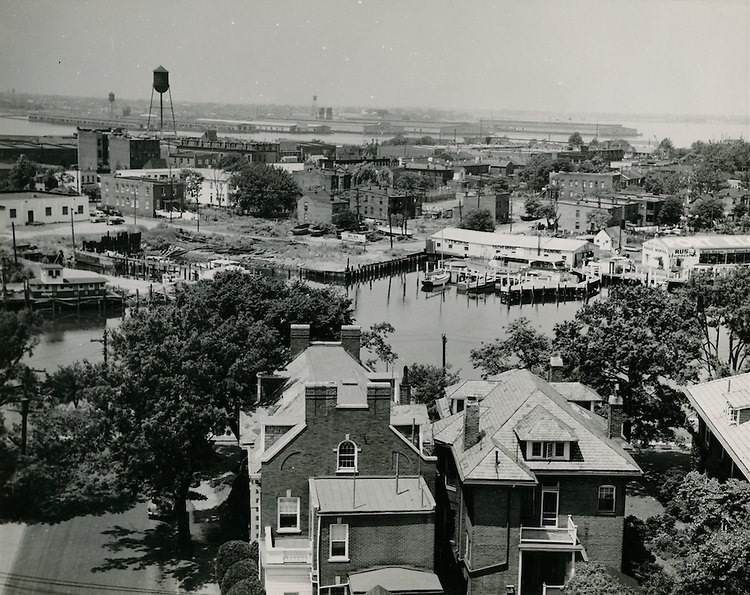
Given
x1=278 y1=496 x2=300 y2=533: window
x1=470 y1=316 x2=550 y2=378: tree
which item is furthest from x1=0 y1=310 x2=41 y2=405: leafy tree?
x1=470 y1=316 x2=550 y2=378: tree

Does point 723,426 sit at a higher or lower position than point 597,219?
higher

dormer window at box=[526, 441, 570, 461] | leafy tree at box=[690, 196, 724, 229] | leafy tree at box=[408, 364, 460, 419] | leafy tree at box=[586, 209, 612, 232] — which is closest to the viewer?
dormer window at box=[526, 441, 570, 461]

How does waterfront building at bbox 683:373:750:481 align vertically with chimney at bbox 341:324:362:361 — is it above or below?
below

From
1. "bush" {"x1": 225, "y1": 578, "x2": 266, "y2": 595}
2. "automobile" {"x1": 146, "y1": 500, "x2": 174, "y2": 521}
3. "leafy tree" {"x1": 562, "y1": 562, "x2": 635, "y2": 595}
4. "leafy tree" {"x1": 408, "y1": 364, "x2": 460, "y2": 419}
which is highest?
"leafy tree" {"x1": 408, "y1": 364, "x2": 460, "y2": 419}

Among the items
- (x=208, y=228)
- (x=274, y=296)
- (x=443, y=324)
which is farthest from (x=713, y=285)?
(x=208, y=228)

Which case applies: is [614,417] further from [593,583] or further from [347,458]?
[347,458]

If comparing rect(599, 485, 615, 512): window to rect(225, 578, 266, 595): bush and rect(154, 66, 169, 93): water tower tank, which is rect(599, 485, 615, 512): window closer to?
rect(225, 578, 266, 595): bush

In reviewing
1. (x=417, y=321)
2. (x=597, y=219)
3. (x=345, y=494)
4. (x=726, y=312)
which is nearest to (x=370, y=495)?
(x=345, y=494)
